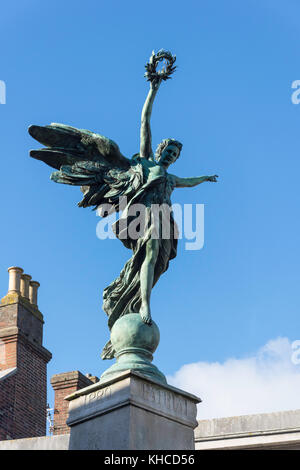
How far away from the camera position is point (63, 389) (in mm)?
18938

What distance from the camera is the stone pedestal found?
811 centimetres

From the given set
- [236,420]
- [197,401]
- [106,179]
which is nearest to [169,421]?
[197,401]

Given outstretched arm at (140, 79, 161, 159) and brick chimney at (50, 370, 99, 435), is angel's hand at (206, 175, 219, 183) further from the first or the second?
brick chimney at (50, 370, 99, 435)

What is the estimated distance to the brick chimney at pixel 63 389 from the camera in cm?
1845

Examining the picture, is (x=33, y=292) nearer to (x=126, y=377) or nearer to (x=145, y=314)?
(x=145, y=314)

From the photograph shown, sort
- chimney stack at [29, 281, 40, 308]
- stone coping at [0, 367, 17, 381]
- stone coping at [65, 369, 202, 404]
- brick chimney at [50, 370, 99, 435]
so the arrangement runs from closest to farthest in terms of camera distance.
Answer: stone coping at [65, 369, 202, 404] < stone coping at [0, 367, 17, 381] < brick chimney at [50, 370, 99, 435] < chimney stack at [29, 281, 40, 308]

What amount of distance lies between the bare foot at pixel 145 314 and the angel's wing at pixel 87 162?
1.42 metres

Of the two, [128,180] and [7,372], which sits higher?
[7,372]

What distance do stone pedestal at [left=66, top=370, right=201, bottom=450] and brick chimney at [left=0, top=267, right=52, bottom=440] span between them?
942cm

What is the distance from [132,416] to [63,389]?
36.5 ft

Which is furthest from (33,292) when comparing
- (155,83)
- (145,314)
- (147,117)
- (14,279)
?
(145,314)

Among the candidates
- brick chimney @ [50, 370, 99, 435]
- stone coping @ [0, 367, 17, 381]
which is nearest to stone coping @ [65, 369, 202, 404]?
stone coping @ [0, 367, 17, 381]

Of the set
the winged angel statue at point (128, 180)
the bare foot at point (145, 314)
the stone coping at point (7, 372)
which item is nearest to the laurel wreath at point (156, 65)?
the winged angel statue at point (128, 180)

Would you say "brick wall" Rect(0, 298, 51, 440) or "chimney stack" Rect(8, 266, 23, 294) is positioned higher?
"chimney stack" Rect(8, 266, 23, 294)
